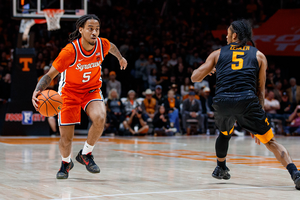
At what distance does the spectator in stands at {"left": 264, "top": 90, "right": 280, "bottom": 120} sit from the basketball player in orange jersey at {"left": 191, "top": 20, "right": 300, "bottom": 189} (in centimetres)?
1253

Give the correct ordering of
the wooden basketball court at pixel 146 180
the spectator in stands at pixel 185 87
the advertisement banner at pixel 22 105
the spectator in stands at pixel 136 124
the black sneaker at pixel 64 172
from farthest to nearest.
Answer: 1. the spectator in stands at pixel 185 87
2. the spectator in stands at pixel 136 124
3. the advertisement banner at pixel 22 105
4. the black sneaker at pixel 64 172
5. the wooden basketball court at pixel 146 180

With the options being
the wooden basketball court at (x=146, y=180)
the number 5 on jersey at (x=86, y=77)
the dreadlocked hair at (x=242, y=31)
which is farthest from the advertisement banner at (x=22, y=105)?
the dreadlocked hair at (x=242, y=31)

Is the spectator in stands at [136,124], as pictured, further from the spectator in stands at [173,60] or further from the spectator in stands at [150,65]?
the spectator in stands at [173,60]

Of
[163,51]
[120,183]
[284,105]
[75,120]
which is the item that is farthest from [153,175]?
[163,51]

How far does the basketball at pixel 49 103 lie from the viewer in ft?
17.1

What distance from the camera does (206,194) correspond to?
436cm

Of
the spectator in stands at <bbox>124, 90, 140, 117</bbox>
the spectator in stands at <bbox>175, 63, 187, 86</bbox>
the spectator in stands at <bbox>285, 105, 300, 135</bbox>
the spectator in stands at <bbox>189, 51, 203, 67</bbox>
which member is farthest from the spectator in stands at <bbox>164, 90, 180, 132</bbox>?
the spectator in stands at <bbox>285, 105, 300, 135</bbox>

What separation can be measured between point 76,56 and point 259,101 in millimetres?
2365

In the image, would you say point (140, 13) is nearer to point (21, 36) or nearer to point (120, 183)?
point (21, 36)

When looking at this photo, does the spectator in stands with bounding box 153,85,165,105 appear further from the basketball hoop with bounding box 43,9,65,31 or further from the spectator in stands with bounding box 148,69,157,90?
the basketball hoop with bounding box 43,9,65,31

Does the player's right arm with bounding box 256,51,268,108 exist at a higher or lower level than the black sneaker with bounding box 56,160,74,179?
higher

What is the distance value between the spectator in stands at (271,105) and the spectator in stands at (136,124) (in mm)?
4996

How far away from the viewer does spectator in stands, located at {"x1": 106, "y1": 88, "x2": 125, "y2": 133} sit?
15906 mm

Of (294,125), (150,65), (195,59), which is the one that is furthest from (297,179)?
(195,59)
